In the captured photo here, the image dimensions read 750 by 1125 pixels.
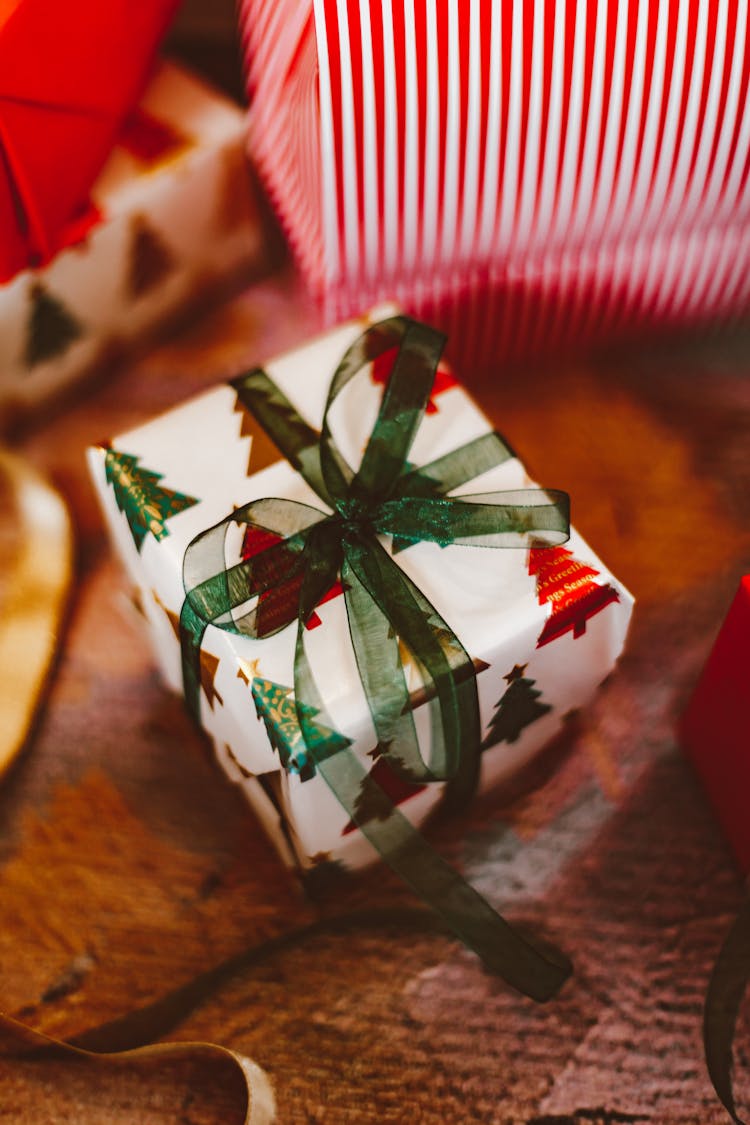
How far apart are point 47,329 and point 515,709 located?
533mm

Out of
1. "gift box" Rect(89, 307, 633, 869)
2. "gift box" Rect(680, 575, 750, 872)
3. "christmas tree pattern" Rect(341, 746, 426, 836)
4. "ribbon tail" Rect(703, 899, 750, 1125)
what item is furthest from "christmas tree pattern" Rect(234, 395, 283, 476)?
"ribbon tail" Rect(703, 899, 750, 1125)

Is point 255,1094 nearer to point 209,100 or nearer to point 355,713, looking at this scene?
point 355,713

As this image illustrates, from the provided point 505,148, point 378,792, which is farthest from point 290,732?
point 505,148

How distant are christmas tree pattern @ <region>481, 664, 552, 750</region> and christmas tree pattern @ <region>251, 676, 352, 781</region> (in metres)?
0.12

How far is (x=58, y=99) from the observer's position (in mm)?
718

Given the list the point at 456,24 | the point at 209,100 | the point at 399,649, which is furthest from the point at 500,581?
the point at 209,100

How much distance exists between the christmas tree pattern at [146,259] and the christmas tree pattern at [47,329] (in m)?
0.07

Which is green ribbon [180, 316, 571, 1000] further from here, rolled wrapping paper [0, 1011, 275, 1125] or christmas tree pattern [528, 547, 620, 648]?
rolled wrapping paper [0, 1011, 275, 1125]

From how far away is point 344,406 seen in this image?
657mm

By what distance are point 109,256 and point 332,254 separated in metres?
0.21

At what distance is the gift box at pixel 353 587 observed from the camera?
1.84 feet

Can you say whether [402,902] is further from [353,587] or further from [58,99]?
[58,99]

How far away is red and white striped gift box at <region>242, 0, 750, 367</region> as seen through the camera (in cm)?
65

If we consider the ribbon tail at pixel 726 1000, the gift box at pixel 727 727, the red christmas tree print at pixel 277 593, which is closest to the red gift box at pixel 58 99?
the red christmas tree print at pixel 277 593
